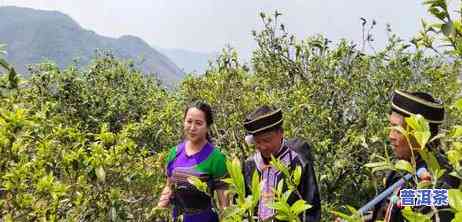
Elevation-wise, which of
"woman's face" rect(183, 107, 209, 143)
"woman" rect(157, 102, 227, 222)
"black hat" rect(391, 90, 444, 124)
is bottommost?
"woman" rect(157, 102, 227, 222)

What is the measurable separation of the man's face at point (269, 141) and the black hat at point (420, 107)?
882 millimetres

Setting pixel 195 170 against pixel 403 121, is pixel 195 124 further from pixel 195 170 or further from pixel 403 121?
pixel 403 121

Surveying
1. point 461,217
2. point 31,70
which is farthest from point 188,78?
point 461,217

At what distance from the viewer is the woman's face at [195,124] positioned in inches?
152

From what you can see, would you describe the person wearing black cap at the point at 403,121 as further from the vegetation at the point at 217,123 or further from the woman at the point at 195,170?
the woman at the point at 195,170

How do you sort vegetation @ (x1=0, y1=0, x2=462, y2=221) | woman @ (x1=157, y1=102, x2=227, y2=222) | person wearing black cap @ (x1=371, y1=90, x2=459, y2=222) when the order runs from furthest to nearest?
1. woman @ (x1=157, y1=102, x2=227, y2=222)
2. vegetation @ (x1=0, y1=0, x2=462, y2=221)
3. person wearing black cap @ (x1=371, y1=90, x2=459, y2=222)

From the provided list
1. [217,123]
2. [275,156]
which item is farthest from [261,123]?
[217,123]

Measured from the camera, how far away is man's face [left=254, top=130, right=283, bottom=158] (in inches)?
130

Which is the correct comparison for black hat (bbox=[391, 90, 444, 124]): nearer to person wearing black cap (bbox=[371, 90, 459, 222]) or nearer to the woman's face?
person wearing black cap (bbox=[371, 90, 459, 222])

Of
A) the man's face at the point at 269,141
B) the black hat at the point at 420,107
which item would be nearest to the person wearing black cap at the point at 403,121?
the black hat at the point at 420,107

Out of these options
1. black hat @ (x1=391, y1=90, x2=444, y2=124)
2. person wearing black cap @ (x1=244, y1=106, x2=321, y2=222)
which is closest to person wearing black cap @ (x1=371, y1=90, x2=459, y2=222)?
black hat @ (x1=391, y1=90, x2=444, y2=124)

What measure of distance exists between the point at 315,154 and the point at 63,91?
475cm

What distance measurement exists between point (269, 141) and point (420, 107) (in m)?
1.00

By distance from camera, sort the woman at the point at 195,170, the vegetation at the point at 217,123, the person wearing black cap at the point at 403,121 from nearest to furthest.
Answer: the person wearing black cap at the point at 403,121 → the vegetation at the point at 217,123 → the woman at the point at 195,170
